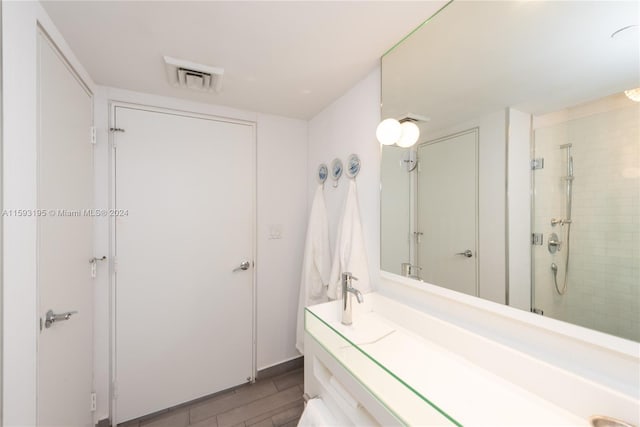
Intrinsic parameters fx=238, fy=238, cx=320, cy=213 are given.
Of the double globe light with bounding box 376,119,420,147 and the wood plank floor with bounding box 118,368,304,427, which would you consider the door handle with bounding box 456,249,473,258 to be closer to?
the double globe light with bounding box 376,119,420,147

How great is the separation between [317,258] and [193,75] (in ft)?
4.96

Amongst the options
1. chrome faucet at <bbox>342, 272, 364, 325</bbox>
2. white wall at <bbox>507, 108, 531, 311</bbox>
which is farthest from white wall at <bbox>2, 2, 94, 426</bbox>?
white wall at <bbox>507, 108, 531, 311</bbox>

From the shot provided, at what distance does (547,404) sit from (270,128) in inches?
88.8

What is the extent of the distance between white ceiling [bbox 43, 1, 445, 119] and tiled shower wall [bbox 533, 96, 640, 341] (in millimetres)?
762

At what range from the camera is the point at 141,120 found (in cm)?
172

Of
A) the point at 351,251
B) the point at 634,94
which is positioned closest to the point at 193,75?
the point at 351,251

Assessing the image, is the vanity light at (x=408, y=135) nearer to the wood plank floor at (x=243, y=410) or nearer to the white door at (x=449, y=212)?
the white door at (x=449, y=212)

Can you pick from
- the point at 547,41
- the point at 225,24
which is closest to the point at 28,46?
the point at 225,24

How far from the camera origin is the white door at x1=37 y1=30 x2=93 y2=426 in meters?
1.01

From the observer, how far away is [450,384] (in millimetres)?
819

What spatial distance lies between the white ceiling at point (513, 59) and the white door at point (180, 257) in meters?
1.44

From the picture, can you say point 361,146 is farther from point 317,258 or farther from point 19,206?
point 19,206

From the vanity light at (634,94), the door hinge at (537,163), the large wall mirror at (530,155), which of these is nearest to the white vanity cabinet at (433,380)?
the large wall mirror at (530,155)

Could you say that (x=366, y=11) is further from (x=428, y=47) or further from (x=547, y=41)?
(x=547, y=41)
